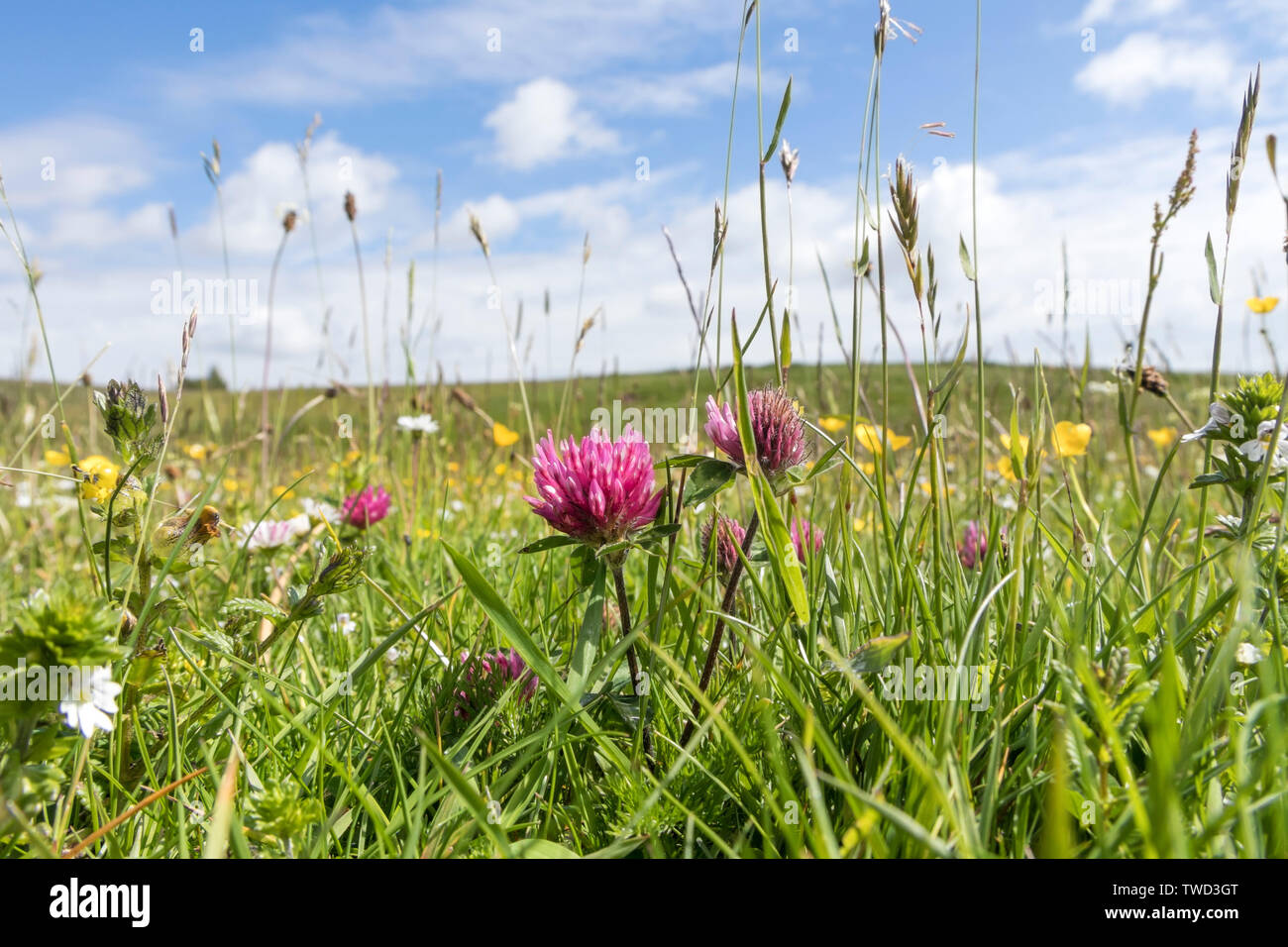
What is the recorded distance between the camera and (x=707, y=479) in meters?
1.04

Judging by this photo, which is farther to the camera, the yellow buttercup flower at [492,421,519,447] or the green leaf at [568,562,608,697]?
the yellow buttercup flower at [492,421,519,447]

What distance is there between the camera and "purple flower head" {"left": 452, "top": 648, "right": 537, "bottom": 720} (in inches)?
45.8

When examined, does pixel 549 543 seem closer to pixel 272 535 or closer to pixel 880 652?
pixel 880 652

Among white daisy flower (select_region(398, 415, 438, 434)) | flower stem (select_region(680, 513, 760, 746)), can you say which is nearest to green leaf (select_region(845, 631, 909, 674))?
flower stem (select_region(680, 513, 760, 746))

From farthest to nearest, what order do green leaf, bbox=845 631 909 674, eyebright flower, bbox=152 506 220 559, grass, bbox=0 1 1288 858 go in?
eyebright flower, bbox=152 506 220 559
green leaf, bbox=845 631 909 674
grass, bbox=0 1 1288 858

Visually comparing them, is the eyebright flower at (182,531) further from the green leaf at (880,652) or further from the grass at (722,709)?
the green leaf at (880,652)

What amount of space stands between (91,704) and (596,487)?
23.5 inches

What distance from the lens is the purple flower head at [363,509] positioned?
2.23 metres

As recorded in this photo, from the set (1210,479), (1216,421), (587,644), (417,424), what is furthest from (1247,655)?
(417,424)

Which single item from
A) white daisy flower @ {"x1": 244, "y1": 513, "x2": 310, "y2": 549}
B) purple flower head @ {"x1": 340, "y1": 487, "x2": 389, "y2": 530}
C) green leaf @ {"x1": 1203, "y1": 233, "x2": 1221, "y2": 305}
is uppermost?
green leaf @ {"x1": 1203, "y1": 233, "x2": 1221, "y2": 305}

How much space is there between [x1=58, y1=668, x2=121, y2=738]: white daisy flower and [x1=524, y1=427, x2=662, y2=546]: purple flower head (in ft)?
1.66

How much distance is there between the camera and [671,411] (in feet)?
4.35

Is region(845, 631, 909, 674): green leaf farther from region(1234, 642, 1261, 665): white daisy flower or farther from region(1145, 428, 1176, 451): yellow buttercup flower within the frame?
region(1145, 428, 1176, 451): yellow buttercup flower
